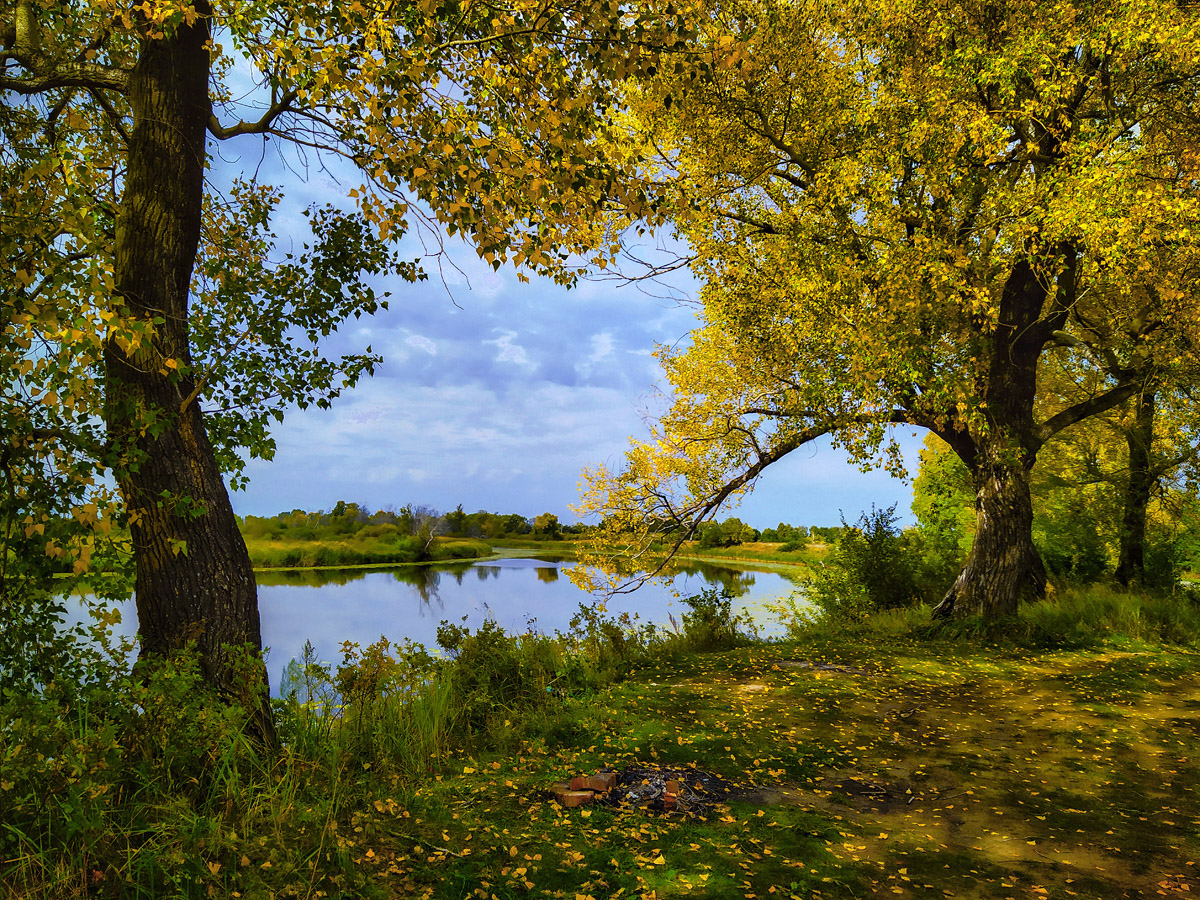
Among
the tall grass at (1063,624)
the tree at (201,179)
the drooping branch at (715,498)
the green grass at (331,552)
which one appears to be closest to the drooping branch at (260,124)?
the tree at (201,179)

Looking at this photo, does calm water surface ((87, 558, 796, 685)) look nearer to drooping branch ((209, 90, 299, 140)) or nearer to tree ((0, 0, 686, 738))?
tree ((0, 0, 686, 738))

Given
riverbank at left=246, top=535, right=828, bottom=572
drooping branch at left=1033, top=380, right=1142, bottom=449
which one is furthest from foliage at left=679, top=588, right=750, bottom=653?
riverbank at left=246, top=535, right=828, bottom=572

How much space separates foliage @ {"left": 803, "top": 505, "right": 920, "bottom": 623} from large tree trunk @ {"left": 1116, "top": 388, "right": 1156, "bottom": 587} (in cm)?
504

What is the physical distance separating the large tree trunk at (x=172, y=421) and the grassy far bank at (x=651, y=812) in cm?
107

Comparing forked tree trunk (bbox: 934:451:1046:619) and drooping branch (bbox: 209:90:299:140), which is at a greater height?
drooping branch (bbox: 209:90:299:140)

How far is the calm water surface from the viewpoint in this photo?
10.1 m

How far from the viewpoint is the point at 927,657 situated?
11031 millimetres

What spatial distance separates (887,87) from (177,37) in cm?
1105

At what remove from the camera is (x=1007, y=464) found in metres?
12.5

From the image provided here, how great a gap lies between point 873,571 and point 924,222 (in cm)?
769

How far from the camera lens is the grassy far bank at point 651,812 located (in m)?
3.84

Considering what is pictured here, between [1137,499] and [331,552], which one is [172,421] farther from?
[331,552]

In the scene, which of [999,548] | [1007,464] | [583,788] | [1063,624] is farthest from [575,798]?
[1063,624]

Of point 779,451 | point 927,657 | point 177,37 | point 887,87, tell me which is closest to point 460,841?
point 177,37
